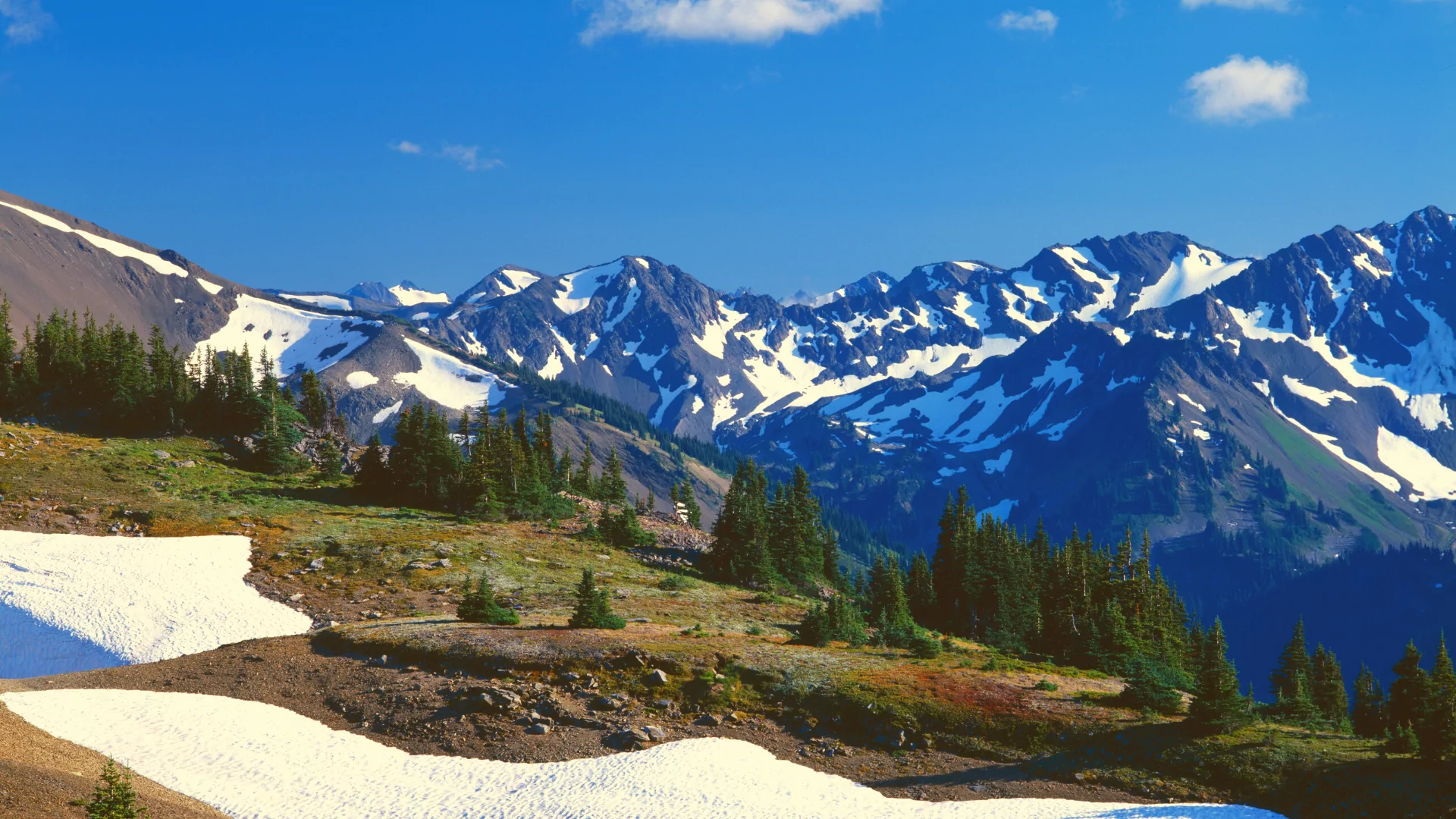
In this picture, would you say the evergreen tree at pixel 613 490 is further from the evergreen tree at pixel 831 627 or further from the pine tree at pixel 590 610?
the pine tree at pixel 590 610

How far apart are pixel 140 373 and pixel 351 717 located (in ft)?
272

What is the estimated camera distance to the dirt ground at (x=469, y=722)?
1469 inches

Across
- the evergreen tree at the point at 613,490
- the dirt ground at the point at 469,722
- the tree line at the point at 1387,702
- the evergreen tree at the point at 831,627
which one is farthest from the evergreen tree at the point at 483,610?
the evergreen tree at the point at 613,490

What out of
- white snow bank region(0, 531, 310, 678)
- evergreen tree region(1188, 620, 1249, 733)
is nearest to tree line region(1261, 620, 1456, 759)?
evergreen tree region(1188, 620, 1249, 733)

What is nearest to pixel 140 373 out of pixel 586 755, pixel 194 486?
pixel 194 486

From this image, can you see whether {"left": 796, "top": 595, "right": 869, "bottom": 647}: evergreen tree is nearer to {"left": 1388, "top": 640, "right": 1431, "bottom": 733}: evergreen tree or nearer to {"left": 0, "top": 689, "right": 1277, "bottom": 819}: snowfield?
{"left": 0, "top": 689, "right": 1277, "bottom": 819}: snowfield

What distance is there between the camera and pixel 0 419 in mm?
97750

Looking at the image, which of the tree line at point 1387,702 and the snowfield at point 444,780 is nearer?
the snowfield at point 444,780

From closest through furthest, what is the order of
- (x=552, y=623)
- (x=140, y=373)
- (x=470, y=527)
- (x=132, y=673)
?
(x=132, y=673) → (x=552, y=623) → (x=470, y=527) → (x=140, y=373)

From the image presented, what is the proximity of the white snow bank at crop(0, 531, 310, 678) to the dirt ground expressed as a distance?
5255mm

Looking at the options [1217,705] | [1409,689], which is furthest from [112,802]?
[1409,689]

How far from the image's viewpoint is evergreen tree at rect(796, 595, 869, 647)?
56.9 m

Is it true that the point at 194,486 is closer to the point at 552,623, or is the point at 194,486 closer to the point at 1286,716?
the point at 552,623

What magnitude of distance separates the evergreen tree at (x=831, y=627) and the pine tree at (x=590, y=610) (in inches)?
444
